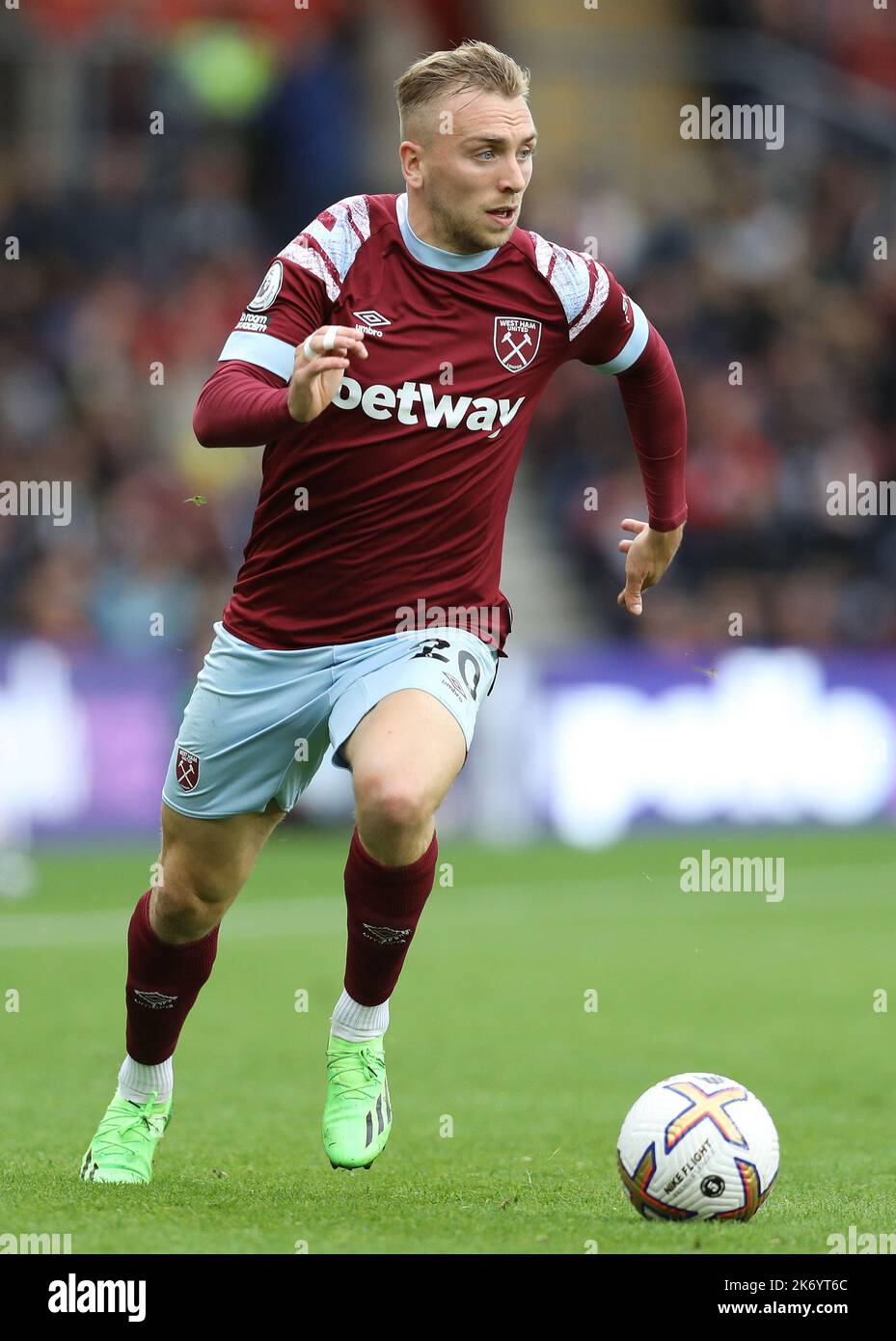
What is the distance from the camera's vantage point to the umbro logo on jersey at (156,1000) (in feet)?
17.5

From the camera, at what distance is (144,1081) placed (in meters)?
5.36

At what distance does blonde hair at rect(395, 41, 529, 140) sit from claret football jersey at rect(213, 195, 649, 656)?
0.28 metres

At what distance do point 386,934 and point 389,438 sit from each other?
1202mm

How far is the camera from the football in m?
4.64

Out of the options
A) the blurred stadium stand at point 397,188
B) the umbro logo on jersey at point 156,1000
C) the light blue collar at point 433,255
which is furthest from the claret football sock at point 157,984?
the blurred stadium stand at point 397,188

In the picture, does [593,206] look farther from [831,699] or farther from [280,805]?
[280,805]

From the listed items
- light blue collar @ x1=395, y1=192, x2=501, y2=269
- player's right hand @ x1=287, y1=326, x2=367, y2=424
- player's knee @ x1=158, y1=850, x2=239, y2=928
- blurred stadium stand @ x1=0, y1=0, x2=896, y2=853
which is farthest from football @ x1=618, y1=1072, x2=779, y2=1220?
blurred stadium stand @ x1=0, y1=0, x2=896, y2=853

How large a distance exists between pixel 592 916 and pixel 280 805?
20.6 ft

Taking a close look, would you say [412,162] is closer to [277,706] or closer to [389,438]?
[389,438]

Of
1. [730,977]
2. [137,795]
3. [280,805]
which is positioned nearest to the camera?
[280,805]

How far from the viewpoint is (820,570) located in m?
16.5

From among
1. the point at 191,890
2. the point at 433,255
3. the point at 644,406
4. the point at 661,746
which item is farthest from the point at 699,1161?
the point at 661,746

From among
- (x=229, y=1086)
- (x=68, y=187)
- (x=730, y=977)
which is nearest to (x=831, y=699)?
(x=730, y=977)
